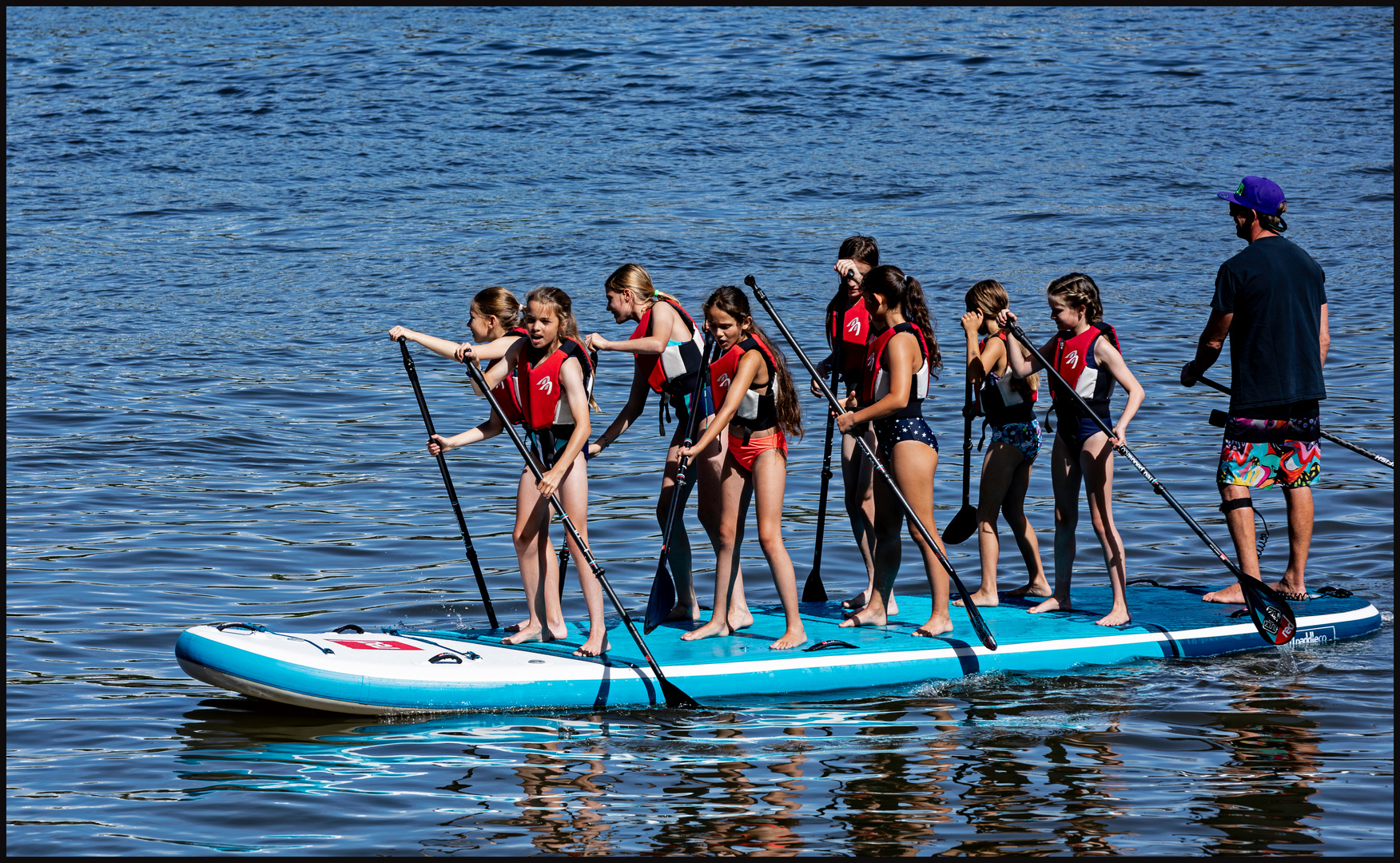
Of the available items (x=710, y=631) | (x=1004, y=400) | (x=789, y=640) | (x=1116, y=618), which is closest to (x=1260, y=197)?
(x=1004, y=400)

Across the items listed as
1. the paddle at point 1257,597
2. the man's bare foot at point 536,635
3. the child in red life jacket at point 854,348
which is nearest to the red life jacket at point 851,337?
the child in red life jacket at point 854,348

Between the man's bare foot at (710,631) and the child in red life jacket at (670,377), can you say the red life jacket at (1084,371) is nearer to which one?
the child in red life jacket at (670,377)

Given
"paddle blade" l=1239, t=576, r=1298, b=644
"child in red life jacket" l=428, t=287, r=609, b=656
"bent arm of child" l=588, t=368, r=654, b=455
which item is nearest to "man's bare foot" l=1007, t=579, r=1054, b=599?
"paddle blade" l=1239, t=576, r=1298, b=644

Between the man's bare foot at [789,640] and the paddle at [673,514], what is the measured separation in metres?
0.67

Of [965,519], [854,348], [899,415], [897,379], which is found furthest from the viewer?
[965,519]

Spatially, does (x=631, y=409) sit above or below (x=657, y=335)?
below

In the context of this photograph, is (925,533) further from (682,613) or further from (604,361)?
(604,361)

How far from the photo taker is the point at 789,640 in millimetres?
7277

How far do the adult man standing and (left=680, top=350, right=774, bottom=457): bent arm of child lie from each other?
95.3 inches

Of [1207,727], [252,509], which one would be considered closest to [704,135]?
[252,509]

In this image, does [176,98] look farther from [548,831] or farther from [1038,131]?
[548,831]

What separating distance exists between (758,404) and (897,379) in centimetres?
68

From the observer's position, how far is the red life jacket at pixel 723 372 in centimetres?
717

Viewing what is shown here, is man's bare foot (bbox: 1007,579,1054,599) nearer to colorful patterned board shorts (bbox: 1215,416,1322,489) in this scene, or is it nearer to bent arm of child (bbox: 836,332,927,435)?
colorful patterned board shorts (bbox: 1215,416,1322,489)
